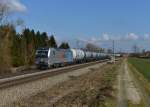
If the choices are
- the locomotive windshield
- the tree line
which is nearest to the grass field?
the locomotive windshield

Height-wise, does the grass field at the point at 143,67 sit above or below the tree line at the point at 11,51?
below

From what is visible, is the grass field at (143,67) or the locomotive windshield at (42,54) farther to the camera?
the grass field at (143,67)

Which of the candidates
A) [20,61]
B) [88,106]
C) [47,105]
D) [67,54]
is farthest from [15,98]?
[67,54]

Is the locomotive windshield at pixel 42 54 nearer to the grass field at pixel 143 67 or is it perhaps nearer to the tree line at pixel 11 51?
the tree line at pixel 11 51

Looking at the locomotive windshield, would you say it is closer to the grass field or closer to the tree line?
the tree line

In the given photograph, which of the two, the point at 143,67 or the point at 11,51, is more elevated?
the point at 11,51

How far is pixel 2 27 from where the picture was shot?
55.8 m

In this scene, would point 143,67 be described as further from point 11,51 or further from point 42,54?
point 42,54

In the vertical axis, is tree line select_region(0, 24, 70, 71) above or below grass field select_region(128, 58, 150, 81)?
above

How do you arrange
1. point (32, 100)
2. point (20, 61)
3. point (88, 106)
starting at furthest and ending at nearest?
1. point (20, 61)
2. point (32, 100)
3. point (88, 106)

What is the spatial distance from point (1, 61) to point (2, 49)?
273 cm

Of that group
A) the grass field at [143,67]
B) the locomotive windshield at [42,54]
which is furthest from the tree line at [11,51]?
the grass field at [143,67]

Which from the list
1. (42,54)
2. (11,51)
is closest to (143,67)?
(11,51)

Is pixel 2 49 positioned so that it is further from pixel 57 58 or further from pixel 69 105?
pixel 69 105
